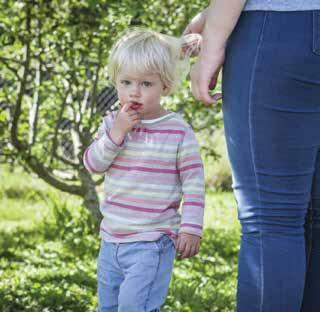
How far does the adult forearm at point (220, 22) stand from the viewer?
2.30 m

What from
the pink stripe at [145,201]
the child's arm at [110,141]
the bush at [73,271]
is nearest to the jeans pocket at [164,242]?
the pink stripe at [145,201]

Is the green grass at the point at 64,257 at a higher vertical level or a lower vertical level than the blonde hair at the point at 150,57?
lower

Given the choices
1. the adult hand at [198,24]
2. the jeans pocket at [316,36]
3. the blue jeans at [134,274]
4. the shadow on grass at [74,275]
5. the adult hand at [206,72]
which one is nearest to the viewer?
the jeans pocket at [316,36]

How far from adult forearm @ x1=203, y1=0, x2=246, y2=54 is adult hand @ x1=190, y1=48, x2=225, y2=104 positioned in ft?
0.06

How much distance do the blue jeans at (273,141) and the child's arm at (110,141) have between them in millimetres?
373

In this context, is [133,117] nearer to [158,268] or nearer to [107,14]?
[158,268]

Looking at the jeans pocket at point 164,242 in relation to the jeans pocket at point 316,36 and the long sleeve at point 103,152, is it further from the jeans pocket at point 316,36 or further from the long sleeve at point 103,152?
the jeans pocket at point 316,36

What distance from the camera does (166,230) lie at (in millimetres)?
2703

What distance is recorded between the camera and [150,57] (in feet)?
8.84

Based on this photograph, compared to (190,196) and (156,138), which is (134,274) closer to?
(190,196)

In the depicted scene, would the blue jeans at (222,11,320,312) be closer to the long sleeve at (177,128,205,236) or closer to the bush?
the long sleeve at (177,128,205,236)

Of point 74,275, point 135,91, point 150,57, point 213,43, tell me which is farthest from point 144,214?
point 74,275

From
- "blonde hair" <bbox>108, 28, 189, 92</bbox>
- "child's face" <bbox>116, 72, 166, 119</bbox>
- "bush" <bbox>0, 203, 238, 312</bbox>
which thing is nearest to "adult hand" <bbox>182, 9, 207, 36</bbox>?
"blonde hair" <bbox>108, 28, 189, 92</bbox>

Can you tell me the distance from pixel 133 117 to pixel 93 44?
9.03 feet
